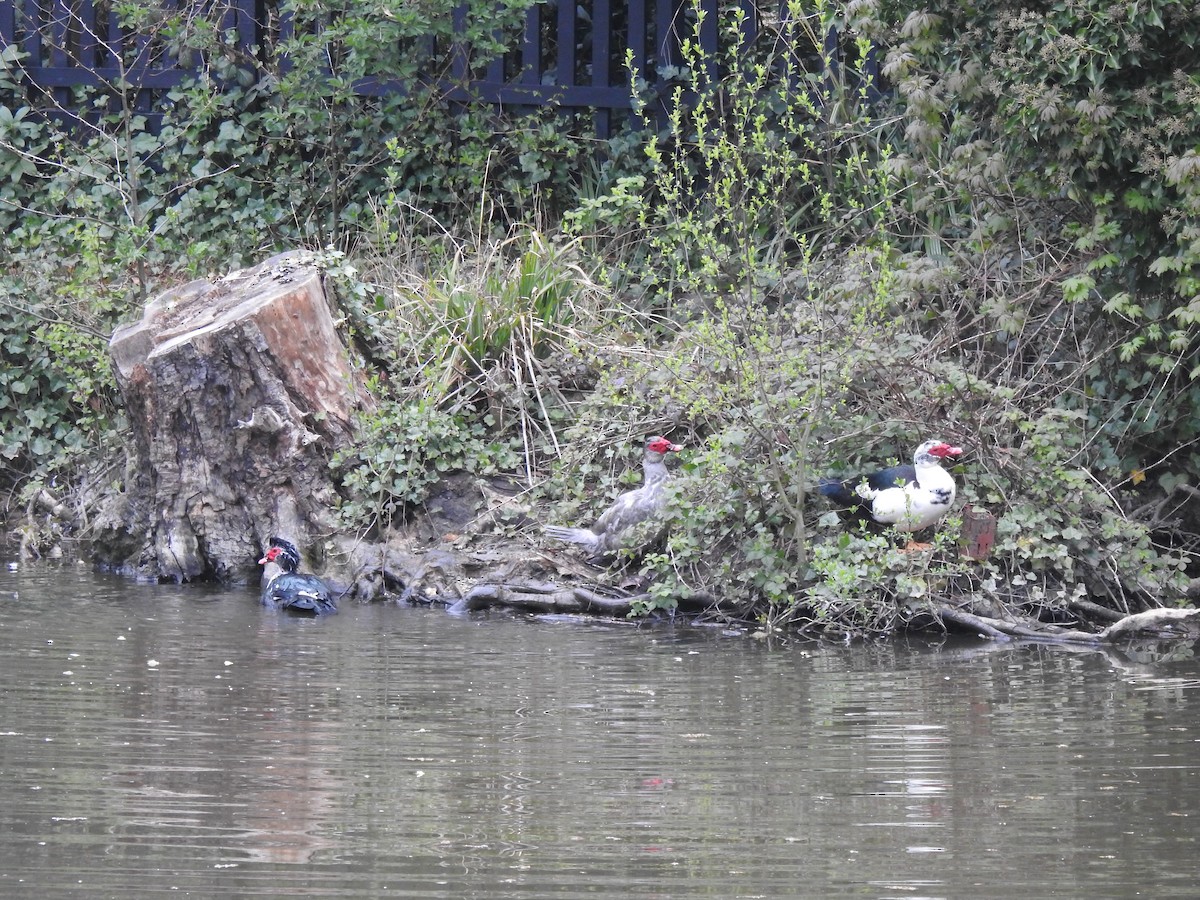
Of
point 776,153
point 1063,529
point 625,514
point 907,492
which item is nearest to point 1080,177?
point 1063,529

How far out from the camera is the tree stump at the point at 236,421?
925 cm

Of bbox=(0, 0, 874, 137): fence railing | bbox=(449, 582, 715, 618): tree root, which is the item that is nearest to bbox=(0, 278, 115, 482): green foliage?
bbox=(0, 0, 874, 137): fence railing

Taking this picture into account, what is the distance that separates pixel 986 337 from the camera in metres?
9.32

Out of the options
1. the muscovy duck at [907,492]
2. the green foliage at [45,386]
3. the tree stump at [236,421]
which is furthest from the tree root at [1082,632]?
the green foliage at [45,386]

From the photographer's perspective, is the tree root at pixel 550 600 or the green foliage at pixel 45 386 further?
the green foliage at pixel 45 386

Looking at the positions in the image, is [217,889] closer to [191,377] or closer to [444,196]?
[191,377]

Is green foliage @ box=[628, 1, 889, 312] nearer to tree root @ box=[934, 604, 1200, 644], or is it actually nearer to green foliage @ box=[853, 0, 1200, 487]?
green foliage @ box=[853, 0, 1200, 487]

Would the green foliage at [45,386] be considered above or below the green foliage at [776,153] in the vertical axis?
below

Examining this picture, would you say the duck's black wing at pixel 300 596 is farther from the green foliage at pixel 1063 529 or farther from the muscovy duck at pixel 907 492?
the green foliage at pixel 1063 529

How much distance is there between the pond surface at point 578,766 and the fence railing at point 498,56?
5945mm

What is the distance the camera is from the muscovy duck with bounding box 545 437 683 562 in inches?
344

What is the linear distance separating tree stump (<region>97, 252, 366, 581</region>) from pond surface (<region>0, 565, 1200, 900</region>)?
4.85 feet

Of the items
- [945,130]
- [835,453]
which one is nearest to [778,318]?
[835,453]

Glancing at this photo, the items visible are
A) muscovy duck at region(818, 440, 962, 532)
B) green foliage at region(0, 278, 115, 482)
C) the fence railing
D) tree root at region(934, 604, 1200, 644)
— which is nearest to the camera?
tree root at region(934, 604, 1200, 644)
